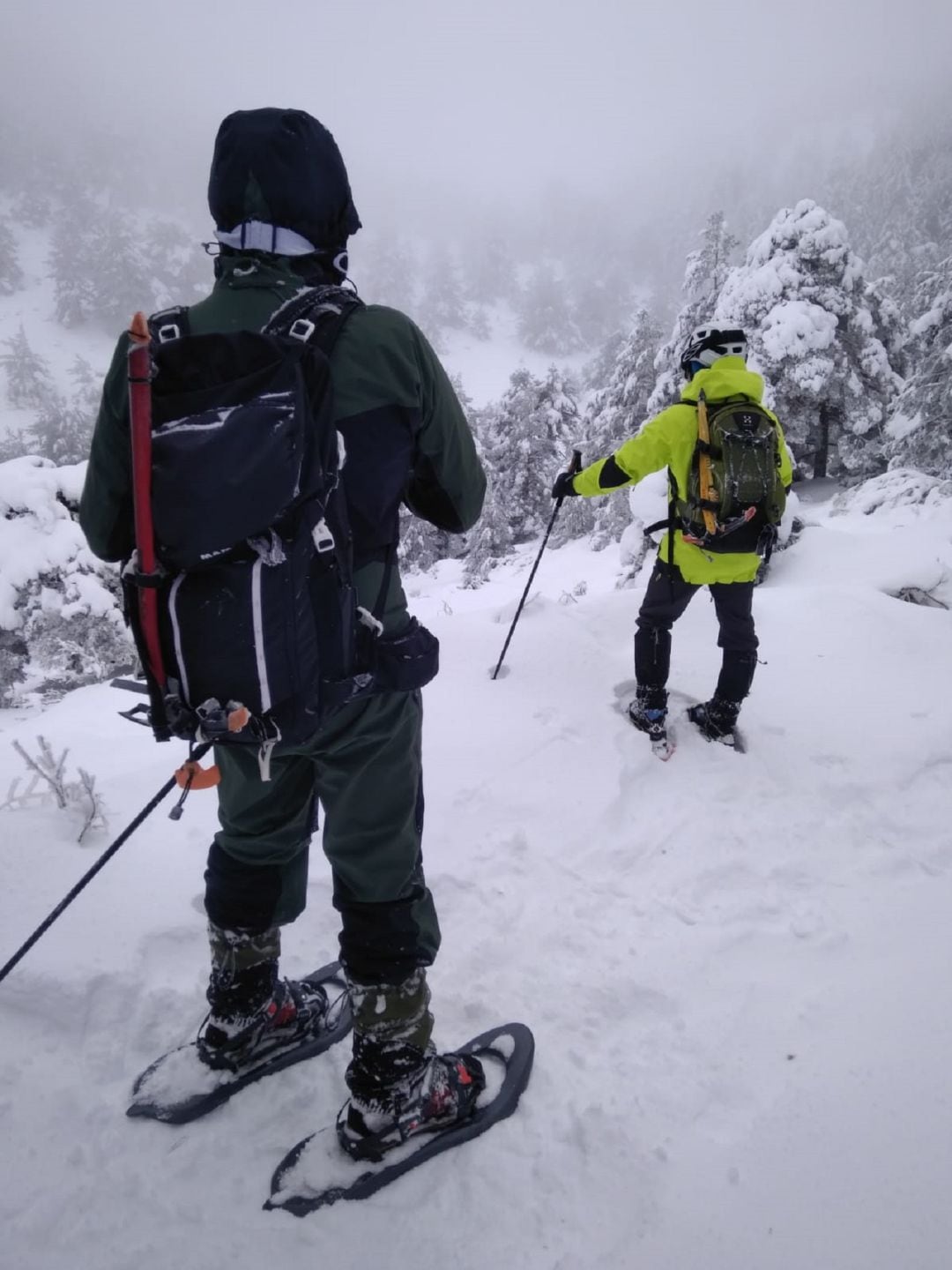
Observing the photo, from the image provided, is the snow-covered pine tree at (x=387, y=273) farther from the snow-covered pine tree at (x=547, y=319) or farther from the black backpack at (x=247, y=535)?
the black backpack at (x=247, y=535)

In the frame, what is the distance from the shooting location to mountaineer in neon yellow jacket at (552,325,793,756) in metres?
3.53

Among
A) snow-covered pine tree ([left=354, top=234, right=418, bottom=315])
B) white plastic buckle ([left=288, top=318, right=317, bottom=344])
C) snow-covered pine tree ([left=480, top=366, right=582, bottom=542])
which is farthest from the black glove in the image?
snow-covered pine tree ([left=354, top=234, right=418, bottom=315])

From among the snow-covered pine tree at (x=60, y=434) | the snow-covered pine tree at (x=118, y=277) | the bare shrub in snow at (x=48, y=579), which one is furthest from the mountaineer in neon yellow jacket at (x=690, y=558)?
the snow-covered pine tree at (x=118, y=277)

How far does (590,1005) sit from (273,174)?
2.88 metres

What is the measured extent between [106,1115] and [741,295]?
1904 cm

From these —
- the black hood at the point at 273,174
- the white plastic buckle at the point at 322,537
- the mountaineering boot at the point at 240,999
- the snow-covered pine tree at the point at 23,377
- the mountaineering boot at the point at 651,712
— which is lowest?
the snow-covered pine tree at the point at 23,377

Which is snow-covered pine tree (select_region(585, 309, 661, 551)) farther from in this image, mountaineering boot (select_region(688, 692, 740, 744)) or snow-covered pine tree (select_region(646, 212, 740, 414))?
mountaineering boot (select_region(688, 692, 740, 744))

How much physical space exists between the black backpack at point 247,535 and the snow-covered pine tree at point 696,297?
16.9 metres

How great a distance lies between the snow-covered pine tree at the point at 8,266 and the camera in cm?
4888

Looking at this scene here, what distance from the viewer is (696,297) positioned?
20.0m

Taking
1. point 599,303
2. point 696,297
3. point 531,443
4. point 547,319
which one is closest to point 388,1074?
point 696,297

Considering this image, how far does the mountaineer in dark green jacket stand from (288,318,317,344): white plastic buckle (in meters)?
0.08

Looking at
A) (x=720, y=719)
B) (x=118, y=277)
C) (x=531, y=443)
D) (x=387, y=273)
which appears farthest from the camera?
(x=387, y=273)

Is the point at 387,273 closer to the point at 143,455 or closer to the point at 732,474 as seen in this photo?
the point at 732,474
